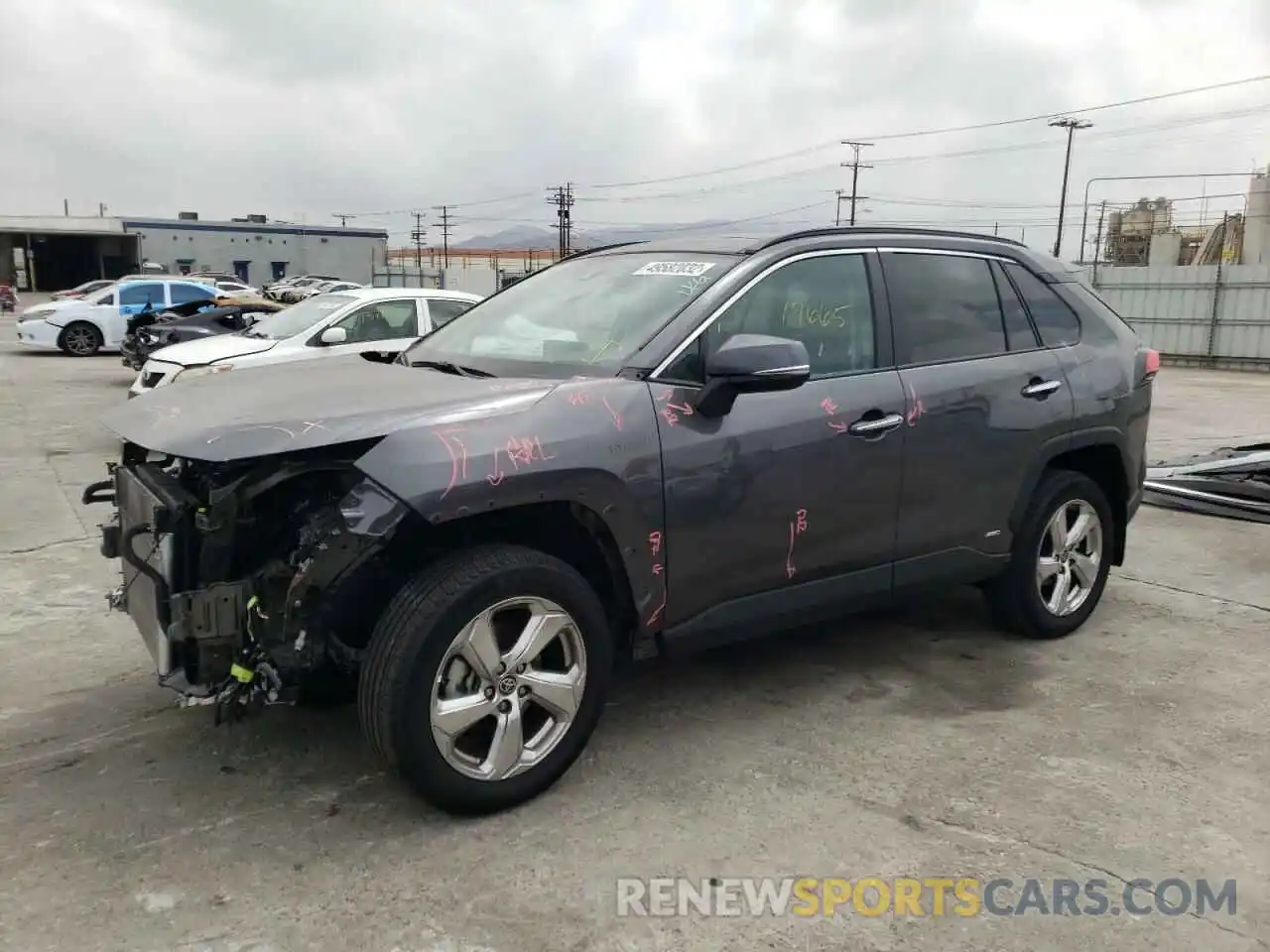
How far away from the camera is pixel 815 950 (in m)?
2.49

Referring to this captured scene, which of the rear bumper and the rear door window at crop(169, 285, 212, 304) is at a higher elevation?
the rear door window at crop(169, 285, 212, 304)

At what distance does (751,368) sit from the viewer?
10.3 feet

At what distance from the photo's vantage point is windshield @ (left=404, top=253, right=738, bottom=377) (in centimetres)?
351

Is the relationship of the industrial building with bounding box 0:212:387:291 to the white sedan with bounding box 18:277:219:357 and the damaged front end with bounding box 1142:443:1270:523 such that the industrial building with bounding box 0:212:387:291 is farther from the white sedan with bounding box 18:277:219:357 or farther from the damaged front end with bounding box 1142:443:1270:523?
the damaged front end with bounding box 1142:443:1270:523

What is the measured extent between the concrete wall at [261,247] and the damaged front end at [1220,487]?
63813mm

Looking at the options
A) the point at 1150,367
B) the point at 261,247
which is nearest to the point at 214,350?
the point at 1150,367


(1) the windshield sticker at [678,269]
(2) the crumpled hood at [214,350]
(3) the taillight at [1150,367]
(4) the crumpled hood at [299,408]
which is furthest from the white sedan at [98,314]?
(3) the taillight at [1150,367]

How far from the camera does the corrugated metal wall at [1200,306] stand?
2366 centimetres

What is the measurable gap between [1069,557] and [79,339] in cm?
2204

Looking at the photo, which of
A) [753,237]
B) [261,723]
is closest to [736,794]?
[261,723]

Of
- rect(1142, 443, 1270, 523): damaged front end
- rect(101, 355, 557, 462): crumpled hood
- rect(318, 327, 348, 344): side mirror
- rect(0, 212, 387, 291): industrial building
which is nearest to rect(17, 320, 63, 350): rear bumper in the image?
rect(318, 327, 348, 344): side mirror

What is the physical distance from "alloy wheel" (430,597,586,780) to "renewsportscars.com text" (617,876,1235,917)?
53 centimetres

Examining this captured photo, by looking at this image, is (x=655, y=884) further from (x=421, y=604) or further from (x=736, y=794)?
(x=421, y=604)

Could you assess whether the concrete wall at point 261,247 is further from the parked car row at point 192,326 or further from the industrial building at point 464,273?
the parked car row at point 192,326
